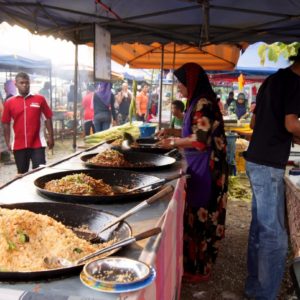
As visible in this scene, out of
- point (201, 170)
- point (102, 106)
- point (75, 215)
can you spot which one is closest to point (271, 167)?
point (201, 170)

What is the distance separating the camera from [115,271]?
3.40 feet

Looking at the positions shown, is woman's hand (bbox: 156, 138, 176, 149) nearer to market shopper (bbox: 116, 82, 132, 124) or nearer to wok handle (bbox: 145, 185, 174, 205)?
wok handle (bbox: 145, 185, 174, 205)

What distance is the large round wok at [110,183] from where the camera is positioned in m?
1.74

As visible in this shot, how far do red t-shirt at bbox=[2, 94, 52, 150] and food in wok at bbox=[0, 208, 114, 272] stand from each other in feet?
14.2

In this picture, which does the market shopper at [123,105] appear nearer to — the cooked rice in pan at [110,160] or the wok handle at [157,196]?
the cooked rice in pan at [110,160]

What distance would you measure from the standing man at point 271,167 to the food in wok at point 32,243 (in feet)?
5.89

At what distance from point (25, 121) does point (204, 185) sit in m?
3.12

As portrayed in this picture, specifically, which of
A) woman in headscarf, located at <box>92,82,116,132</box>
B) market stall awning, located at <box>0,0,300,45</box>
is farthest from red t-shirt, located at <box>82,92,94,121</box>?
market stall awning, located at <box>0,0,300,45</box>

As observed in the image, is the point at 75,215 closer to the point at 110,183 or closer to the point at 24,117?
the point at 110,183

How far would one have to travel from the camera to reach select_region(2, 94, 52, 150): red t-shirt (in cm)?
547

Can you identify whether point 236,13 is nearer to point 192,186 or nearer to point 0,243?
point 192,186

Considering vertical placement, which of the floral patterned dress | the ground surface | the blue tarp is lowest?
the ground surface

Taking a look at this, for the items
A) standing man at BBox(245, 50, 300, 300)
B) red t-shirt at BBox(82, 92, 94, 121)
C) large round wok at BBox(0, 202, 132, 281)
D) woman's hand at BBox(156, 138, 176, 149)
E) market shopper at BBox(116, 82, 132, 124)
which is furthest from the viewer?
market shopper at BBox(116, 82, 132, 124)

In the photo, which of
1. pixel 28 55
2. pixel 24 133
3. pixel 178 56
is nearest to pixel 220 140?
pixel 24 133
